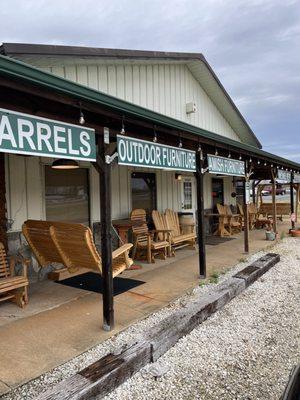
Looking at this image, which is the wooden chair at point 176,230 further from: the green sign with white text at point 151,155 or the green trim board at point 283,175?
the green trim board at point 283,175

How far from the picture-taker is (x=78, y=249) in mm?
4461

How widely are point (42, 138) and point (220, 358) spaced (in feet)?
8.81

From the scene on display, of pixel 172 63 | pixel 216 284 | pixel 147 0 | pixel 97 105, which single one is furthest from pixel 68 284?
pixel 147 0

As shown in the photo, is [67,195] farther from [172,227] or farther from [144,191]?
[172,227]

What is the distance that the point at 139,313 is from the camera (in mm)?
4199

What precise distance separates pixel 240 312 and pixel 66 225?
2561mm

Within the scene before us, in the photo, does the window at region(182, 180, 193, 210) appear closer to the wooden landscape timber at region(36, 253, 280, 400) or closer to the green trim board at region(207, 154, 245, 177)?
the green trim board at region(207, 154, 245, 177)

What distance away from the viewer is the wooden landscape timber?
2512 mm

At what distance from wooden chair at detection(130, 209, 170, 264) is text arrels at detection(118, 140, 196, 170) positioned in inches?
84.6

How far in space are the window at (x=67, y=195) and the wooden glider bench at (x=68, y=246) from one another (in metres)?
1.03

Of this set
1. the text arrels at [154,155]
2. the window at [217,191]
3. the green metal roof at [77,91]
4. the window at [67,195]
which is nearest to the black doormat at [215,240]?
the window at [217,191]

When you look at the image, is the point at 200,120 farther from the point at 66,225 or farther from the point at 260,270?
the point at 66,225

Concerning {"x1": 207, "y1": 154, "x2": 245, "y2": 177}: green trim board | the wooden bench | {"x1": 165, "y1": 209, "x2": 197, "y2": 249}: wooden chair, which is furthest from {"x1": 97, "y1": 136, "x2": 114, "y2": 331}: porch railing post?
the wooden bench

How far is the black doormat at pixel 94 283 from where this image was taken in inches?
204
